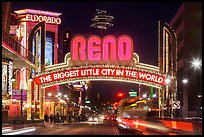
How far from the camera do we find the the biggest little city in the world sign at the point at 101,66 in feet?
162

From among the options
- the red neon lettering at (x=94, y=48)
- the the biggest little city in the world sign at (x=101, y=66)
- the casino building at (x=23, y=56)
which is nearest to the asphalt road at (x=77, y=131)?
the casino building at (x=23, y=56)

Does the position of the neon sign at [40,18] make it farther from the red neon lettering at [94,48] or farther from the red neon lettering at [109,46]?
the red neon lettering at [109,46]

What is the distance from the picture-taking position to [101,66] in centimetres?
4953

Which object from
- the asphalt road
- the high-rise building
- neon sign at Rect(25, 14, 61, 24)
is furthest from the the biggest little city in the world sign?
the high-rise building

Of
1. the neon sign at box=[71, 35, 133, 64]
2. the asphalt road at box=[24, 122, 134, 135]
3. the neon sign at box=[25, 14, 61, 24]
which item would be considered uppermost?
the neon sign at box=[25, 14, 61, 24]

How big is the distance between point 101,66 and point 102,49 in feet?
6.54

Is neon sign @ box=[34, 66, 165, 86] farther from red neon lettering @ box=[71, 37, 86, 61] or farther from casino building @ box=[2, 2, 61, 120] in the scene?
casino building @ box=[2, 2, 61, 120]

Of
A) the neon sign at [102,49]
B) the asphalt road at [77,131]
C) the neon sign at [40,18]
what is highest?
the neon sign at [40,18]

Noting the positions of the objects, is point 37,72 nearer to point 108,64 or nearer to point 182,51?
point 108,64

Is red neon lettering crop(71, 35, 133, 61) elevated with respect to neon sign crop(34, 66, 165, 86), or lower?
elevated

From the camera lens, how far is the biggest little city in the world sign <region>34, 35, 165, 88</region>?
49.5 m

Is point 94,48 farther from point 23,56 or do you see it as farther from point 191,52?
point 191,52

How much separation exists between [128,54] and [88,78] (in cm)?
503

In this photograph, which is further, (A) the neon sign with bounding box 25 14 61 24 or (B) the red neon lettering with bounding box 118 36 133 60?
(A) the neon sign with bounding box 25 14 61 24
